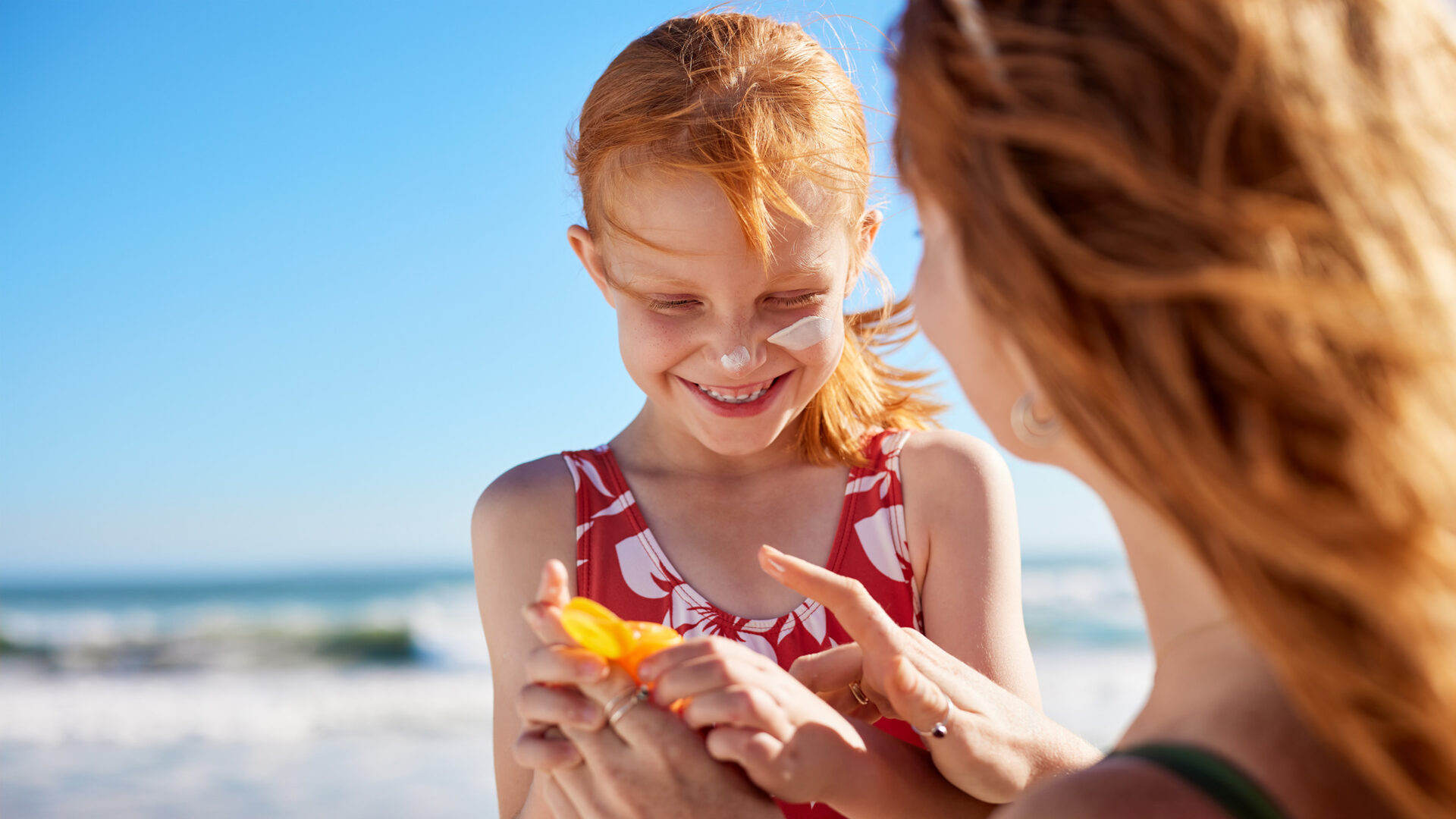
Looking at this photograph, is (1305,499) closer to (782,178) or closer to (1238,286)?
(1238,286)

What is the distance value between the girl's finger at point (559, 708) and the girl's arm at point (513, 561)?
2.23ft

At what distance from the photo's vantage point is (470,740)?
34.8 feet

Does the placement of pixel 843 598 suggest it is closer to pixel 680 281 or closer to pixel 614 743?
pixel 614 743

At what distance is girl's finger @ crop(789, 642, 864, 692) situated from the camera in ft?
6.69

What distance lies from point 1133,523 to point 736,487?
147 centimetres

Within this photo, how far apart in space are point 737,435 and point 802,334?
0.32 metres

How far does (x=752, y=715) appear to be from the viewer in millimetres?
1630

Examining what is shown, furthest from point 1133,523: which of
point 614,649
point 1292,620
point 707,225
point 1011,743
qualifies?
point 707,225

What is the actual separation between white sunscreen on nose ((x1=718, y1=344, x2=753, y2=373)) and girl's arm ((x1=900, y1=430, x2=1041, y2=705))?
611mm

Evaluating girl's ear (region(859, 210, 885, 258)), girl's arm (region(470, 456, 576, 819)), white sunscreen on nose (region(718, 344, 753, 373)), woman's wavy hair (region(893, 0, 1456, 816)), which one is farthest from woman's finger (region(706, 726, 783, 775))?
girl's ear (region(859, 210, 885, 258))

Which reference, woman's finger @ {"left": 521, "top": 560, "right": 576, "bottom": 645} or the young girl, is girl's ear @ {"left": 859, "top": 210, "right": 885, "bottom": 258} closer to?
the young girl

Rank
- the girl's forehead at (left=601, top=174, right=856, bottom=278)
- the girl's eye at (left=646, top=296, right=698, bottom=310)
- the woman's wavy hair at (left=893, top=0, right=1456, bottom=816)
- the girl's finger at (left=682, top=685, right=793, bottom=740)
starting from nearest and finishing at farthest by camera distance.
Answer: the woman's wavy hair at (left=893, top=0, right=1456, bottom=816) < the girl's finger at (left=682, top=685, right=793, bottom=740) < the girl's forehead at (left=601, top=174, right=856, bottom=278) < the girl's eye at (left=646, top=296, right=698, bottom=310)

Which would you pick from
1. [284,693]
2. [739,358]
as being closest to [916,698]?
[739,358]

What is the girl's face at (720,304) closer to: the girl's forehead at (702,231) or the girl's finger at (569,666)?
the girl's forehead at (702,231)
